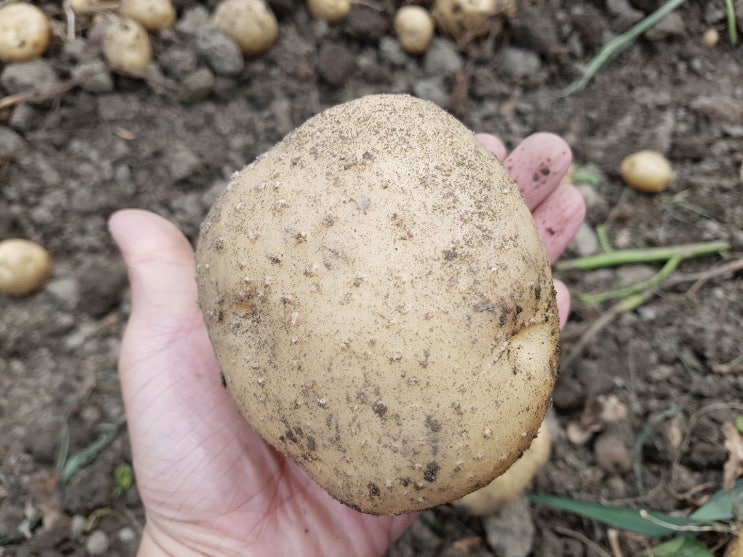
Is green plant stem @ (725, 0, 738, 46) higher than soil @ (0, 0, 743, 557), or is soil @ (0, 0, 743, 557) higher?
green plant stem @ (725, 0, 738, 46)

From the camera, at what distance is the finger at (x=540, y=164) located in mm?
1680

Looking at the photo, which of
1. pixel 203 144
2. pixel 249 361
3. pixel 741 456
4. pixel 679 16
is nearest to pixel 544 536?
pixel 741 456

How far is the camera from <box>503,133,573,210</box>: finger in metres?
1.68

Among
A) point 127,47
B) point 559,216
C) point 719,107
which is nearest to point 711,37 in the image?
point 719,107

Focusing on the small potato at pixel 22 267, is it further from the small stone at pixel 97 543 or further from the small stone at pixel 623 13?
the small stone at pixel 623 13

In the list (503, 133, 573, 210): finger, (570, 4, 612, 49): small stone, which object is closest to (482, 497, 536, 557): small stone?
(503, 133, 573, 210): finger

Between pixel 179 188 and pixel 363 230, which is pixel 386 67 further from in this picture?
pixel 363 230

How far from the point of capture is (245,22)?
2.22 meters

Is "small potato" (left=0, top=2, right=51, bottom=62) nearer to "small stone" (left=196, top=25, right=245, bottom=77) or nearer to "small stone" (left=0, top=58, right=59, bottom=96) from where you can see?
"small stone" (left=0, top=58, right=59, bottom=96)

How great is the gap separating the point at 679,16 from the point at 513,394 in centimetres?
205

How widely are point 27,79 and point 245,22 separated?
2.50 feet

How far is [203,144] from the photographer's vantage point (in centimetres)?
221

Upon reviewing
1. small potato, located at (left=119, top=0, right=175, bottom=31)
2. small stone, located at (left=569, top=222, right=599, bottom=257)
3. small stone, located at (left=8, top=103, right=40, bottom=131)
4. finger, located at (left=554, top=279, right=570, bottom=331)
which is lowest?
small stone, located at (left=569, top=222, right=599, bottom=257)

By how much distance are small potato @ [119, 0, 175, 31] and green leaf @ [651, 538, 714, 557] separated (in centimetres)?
227
